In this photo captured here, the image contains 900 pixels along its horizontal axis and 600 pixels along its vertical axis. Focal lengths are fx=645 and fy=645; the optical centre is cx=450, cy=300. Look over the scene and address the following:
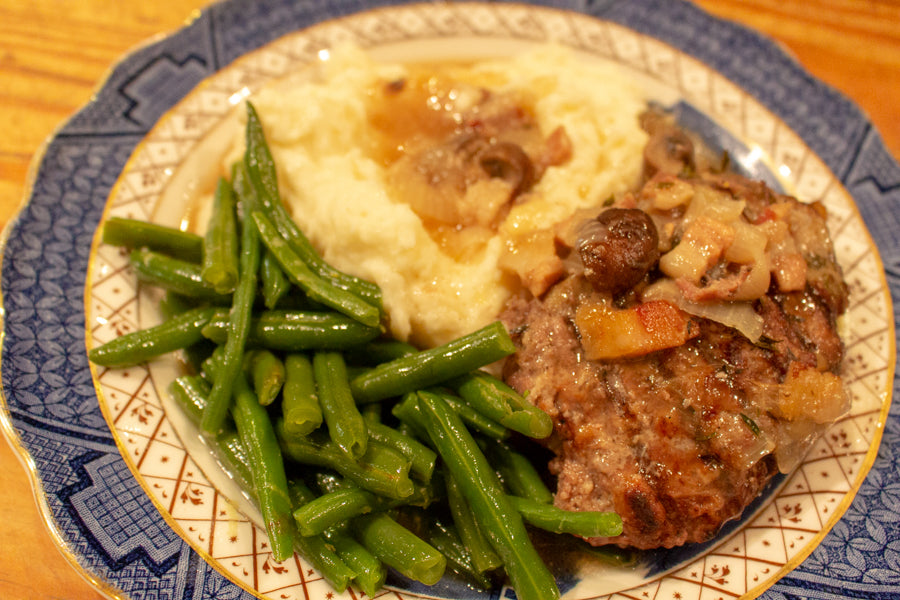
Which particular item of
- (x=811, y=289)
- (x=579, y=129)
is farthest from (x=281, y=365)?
(x=811, y=289)

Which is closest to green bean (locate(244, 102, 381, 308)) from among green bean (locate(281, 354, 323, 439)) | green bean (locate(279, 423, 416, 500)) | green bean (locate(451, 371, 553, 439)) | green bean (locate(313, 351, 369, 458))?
green bean (locate(313, 351, 369, 458))

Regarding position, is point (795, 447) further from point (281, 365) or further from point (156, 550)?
point (156, 550)

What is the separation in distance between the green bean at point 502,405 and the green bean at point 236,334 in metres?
1.42

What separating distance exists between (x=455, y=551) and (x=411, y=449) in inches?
28.6

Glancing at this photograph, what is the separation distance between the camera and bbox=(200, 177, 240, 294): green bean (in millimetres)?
4461

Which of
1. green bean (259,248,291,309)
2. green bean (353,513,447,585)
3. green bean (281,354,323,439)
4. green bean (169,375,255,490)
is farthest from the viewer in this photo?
green bean (259,248,291,309)

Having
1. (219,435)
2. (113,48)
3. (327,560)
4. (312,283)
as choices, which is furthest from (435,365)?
(113,48)

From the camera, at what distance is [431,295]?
15.7 feet

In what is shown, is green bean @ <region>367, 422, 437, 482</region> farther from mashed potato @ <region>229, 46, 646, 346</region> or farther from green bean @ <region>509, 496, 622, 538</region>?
mashed potato @ <region>229, 46, 646, 346</region>

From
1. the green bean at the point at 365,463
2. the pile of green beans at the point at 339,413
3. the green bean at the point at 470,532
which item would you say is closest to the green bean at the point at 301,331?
the pile of green beans at the point at 339,413

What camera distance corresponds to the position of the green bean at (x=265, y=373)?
408 cm

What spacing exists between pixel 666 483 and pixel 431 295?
81.1 inches

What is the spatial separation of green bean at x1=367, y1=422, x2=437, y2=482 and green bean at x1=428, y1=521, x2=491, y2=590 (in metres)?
0.45

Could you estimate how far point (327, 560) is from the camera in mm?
3727
